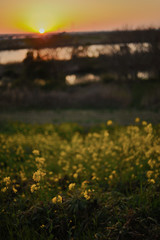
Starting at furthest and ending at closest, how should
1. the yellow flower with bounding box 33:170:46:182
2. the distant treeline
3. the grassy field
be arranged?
1. the distant treeline
2. the grassy field
3. the yellow flower with bounding box 33:170:46:182

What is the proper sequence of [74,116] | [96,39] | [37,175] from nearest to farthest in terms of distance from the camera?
[37,175], [74,116], [96,39]

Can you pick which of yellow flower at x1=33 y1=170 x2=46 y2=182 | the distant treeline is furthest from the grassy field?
yellow flower at x1=33 y1=170 x2=46 y2=182

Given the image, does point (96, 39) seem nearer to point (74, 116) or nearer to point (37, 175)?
point (74, 116)

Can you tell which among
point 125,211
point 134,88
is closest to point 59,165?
point 125,211

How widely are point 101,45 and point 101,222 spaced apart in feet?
50.7

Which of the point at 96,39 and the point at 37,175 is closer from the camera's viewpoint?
the point at 37,175

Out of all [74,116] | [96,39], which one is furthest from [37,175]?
[96,39]

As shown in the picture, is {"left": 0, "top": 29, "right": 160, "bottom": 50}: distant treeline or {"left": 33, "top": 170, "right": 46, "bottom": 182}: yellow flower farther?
{"left": 0, "top": 29, "right": 160, "bottom": 50}: distant treeline

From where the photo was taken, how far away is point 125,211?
247 cm

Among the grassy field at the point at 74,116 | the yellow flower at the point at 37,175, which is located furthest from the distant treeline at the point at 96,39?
the yellow flower at the point at 37,175

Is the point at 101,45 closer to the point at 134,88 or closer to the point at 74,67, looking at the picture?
the point at 74,67

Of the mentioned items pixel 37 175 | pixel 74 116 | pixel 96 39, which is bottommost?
pixel 74 116

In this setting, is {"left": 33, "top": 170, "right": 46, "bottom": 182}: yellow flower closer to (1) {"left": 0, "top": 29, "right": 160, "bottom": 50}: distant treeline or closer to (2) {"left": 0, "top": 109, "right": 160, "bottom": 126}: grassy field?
(2) {"left": 0, "top": 109, "right": 160, "bottom": 126}: grassy field

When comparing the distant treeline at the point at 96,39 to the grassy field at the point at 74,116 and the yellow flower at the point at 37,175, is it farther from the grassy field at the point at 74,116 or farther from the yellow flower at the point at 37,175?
the yellow flower at the point at 37,175
